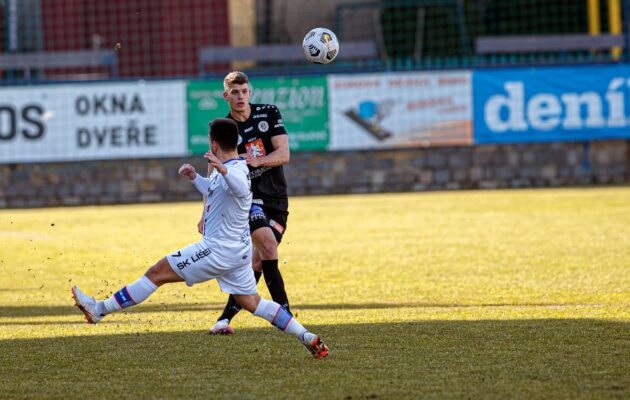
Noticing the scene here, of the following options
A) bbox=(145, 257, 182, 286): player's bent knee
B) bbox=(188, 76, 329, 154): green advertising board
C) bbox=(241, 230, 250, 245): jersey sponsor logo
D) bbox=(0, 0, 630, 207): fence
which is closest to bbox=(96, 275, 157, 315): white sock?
bbox=(145, 257, 182, 286): player's bent knee

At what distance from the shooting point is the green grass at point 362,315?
6855 millimetres

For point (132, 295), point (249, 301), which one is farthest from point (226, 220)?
point (132, 295)

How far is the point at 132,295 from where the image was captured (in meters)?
7.91

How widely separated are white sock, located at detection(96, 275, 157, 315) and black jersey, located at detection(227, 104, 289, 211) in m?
1.50

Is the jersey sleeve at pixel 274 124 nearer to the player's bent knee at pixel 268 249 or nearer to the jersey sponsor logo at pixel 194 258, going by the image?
the player's bent knee at pixel 268 249

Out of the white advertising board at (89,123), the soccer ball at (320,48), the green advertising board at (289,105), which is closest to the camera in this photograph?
the soccer ball at (320,48)

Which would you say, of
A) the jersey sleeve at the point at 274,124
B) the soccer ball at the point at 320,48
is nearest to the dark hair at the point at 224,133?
the jersey sleeve at the point at 274,124

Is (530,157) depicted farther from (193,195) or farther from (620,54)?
(193,195)

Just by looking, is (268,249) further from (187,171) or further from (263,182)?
(187,171)

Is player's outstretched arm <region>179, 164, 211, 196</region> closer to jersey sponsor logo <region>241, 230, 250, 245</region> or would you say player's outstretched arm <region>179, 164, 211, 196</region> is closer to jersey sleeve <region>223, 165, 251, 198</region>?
jersey sleeve <region>223, 165, 251, 198</region>

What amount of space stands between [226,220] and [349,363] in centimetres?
120

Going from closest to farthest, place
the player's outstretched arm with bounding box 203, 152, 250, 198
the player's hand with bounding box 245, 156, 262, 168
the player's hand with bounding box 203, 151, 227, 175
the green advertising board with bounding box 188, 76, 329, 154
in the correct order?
the player's hand with bounding box 203, 151, 227, 175, the player's outstretched arm with bounding box 203, 152, 250, 198, the player's hand with bounding box 245, 156, 262, 168, the green advertising board with bounding box 188, 76, 329, 154

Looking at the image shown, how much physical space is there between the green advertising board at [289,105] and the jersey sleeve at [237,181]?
59.4 ft

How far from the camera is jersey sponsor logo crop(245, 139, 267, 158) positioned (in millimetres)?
9125
